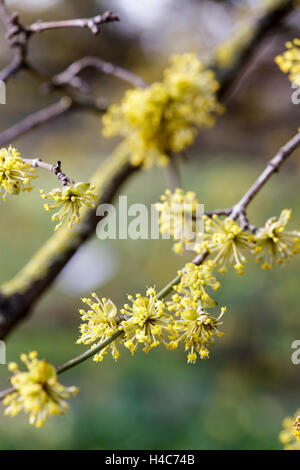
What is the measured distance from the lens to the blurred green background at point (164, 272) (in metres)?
2.57

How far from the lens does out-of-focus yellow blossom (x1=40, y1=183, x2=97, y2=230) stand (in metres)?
0.68

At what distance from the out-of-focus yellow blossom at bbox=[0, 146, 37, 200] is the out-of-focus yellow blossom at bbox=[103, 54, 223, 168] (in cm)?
60

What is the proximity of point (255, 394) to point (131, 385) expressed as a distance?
99 cm

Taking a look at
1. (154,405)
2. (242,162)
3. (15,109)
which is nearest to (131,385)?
(154,405)

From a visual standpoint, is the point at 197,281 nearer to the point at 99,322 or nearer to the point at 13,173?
the point at 99,322

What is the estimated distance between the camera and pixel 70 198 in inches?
27.3

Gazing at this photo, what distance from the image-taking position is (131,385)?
146 inches

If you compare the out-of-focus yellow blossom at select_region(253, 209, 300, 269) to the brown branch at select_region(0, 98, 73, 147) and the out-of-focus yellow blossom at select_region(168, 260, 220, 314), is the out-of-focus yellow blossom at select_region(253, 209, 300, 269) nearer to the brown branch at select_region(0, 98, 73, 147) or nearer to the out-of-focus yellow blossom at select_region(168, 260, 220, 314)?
the out-of-focus yellow blossom at select_region(168, 260, 220, 314)

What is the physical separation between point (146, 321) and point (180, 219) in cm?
28

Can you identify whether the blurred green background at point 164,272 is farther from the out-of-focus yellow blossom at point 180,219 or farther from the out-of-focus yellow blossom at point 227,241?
the out-of-focus yellow blossom at point 227,241

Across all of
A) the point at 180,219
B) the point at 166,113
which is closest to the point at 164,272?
the point at 166,113

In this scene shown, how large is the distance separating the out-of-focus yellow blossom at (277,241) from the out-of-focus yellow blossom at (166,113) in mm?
534
